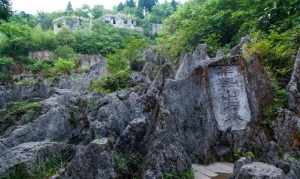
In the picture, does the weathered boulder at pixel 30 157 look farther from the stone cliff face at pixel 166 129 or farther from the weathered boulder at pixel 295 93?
the weathered boulder at pixel 295 93

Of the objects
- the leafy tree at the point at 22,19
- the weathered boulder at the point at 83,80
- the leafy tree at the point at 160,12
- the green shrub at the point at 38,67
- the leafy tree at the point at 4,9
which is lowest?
the weathered boulder at the point at 83,80

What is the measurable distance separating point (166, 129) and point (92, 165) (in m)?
1.55

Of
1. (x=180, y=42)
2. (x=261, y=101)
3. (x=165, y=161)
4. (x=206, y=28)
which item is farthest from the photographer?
(x=180, y=42)

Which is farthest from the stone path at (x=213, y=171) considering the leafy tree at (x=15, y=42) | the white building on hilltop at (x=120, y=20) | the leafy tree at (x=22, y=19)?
the white building on hilltop at (x=120, y=20)

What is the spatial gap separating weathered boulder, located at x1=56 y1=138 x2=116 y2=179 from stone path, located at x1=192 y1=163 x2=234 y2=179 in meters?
1.58

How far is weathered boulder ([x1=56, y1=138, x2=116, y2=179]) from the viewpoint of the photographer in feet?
23.2

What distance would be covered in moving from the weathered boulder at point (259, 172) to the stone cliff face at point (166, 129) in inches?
16.4

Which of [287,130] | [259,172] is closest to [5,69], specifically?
[287,130]

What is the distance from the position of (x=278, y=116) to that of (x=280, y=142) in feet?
2.34

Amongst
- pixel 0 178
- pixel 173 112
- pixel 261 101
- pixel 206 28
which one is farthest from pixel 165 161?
pixel 206 28

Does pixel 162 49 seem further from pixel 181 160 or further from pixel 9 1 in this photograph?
pixel 181 160

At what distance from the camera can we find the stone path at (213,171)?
7.78m

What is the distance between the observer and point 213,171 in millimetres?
8211

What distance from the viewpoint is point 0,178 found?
25.0ft
